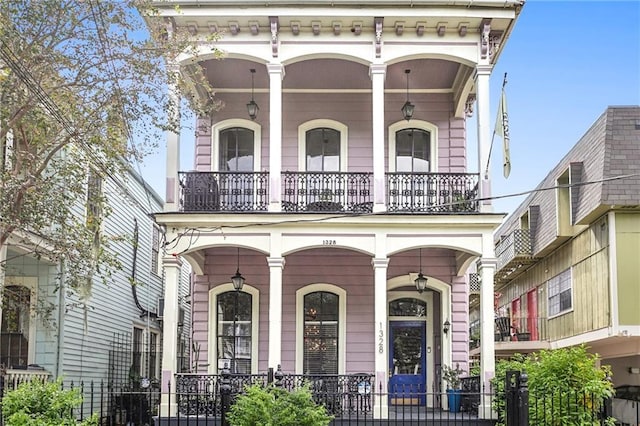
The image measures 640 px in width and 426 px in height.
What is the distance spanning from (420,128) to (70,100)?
8440mm

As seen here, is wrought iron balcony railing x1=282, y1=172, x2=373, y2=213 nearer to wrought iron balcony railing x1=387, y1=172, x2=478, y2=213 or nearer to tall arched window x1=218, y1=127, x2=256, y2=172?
wrought iron balcony railing x1=387, y1=172, x2=478, y2=213

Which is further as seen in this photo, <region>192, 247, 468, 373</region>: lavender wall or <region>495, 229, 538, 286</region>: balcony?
<region>495, 229, 538, 286</region>: balcony

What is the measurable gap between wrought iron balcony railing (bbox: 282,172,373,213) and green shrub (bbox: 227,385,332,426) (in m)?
5.49

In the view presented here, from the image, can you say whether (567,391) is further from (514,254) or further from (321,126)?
(514,254)

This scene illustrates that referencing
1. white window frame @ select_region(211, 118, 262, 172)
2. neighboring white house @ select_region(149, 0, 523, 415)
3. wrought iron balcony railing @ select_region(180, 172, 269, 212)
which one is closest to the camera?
neighboring white house @ select_region(149, 0, 523, 415)

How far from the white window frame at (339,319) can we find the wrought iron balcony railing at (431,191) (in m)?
2.58

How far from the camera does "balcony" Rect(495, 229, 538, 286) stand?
89.9ft

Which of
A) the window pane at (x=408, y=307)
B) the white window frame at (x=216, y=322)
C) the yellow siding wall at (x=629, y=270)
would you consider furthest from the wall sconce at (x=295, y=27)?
the yellow siding wall at (x=629, y=270)

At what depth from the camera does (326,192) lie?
16.4 meters

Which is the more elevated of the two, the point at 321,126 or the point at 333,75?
the point at 333,75

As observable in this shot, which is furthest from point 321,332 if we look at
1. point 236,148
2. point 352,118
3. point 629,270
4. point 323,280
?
point 629,270

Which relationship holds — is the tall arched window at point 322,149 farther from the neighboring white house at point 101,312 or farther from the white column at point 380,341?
the neighboring white house at point 101,312

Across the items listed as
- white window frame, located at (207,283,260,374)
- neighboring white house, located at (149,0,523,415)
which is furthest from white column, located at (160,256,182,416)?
white window frame, located at (207,283,260,374)

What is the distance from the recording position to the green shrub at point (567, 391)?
39.9ft
